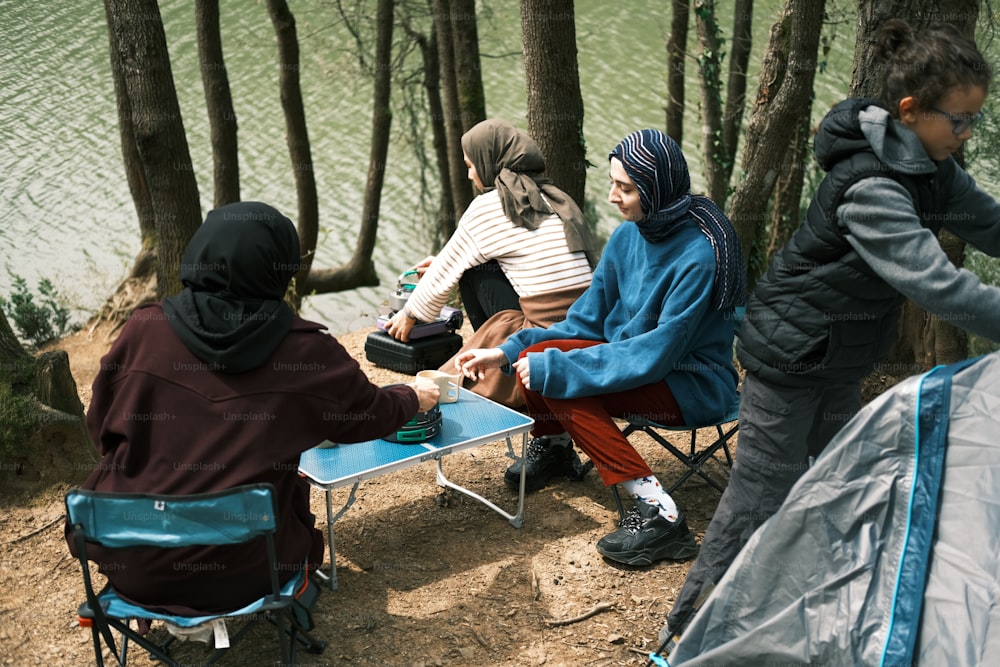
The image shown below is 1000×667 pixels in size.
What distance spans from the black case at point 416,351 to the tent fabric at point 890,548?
2.83 metres

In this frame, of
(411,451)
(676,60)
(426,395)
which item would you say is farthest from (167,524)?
(676,60)

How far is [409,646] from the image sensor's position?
3.01 m

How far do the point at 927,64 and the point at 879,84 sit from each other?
1178 mm

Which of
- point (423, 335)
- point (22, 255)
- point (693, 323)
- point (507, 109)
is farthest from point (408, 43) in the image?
point (693, 323)

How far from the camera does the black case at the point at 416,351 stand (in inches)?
204

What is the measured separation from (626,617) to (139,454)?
156 centimetres

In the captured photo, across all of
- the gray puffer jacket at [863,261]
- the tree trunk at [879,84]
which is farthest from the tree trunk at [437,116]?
the gray puffer jacket at [863,261]

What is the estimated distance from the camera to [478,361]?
3531 millimetres

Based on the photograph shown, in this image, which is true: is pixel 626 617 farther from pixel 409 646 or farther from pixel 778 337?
pixel 778 337

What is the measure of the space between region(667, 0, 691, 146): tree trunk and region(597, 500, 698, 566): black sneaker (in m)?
7.28

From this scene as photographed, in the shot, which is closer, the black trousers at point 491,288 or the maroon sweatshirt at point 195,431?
the maroon sweatshirt at point 195,431

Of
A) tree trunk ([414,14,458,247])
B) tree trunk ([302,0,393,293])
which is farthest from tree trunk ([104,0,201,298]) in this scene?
tree trunk ([414,14,458,247])

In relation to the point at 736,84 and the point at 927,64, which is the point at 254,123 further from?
the point at 927,64

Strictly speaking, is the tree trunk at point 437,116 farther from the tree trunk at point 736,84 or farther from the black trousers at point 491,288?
the black trousers at point 491,288
